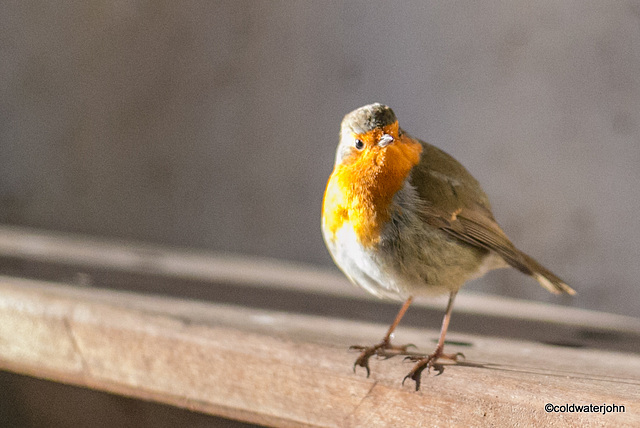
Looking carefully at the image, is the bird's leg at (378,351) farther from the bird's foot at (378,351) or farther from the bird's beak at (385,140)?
the bird's beak at (385,140)

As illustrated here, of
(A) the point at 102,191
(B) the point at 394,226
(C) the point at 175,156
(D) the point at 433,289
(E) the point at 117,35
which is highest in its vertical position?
(E) the point at 117,35

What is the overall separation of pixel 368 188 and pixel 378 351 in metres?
0.27

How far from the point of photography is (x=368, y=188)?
1073 millimetres

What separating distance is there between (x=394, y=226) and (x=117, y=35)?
7.27ft

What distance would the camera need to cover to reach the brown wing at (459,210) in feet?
3.73

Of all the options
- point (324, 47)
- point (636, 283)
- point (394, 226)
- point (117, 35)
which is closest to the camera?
point (394, 226)

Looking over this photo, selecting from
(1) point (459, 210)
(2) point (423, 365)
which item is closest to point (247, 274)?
(1) point (459, 210)

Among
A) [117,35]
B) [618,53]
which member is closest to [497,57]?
[618,53]

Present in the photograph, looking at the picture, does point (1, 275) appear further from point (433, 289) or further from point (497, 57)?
point (497, 57)

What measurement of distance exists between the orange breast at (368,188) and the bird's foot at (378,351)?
0.17m

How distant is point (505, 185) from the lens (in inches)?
86.7

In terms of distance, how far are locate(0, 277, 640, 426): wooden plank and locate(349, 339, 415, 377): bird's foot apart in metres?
0.02

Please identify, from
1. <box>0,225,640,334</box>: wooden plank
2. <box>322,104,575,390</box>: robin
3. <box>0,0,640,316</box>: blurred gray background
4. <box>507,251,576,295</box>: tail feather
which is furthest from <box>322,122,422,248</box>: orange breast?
<box>0,0,640,316</box>: blurred gray background

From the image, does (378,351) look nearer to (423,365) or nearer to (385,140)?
(423,365)
